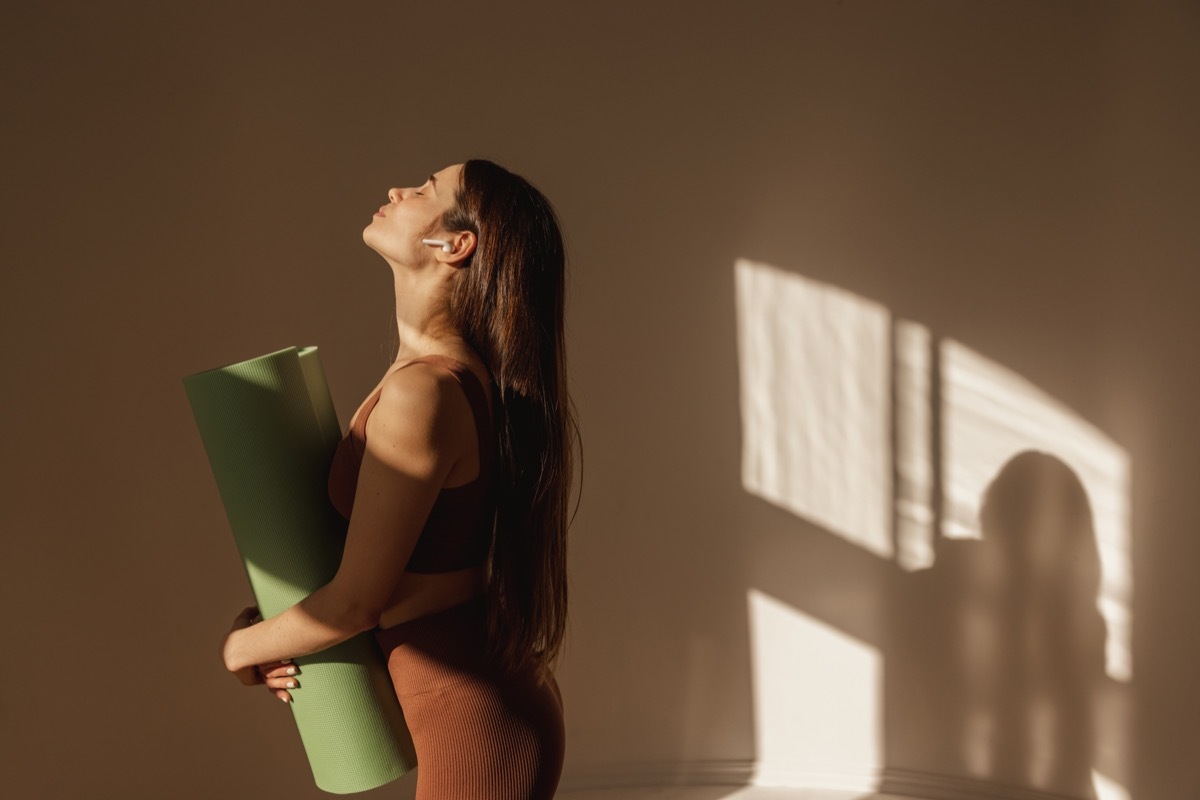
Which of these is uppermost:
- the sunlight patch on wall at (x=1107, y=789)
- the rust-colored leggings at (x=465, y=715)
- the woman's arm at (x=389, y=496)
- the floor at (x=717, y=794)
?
the woman's arm at (x=389, y=496)

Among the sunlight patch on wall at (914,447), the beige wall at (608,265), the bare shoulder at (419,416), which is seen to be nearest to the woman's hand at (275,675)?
the bare shoulder at (419,416)

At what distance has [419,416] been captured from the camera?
138cm

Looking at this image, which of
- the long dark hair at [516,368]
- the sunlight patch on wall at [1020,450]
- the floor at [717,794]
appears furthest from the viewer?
the floor at [717,794]

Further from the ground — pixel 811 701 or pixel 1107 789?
pixel 811 701

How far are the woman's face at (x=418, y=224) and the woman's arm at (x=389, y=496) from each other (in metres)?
0.25

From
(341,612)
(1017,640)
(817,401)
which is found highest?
(817,401)

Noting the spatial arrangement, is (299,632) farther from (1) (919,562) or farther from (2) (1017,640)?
(2) (1017,640)

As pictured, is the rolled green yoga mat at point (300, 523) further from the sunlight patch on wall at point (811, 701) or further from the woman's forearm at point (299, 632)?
the sunlight patch on wall at point (811, 701)

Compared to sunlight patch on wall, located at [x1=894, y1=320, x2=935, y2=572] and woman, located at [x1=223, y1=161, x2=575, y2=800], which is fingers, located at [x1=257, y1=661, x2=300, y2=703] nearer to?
woman, located at [x1=223, y1=161, x2=575, y2=800]

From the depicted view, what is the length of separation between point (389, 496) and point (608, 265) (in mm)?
1670

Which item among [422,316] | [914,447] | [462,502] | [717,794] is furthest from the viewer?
[717,794]

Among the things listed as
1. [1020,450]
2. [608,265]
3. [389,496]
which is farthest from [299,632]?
[1020,450]

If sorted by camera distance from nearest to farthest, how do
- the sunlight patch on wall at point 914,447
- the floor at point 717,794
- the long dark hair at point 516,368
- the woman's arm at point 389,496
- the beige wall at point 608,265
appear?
the woman's arm at point 389,496 → the long dark hair at point 516,368 → the beige wall at point 608,265 → the sunlight patch on wall at point 914,447 → the floor at point 717,794

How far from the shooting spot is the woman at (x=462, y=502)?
140 cm
